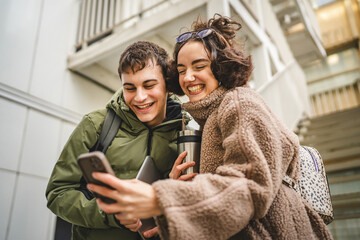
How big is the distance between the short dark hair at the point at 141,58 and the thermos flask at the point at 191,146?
20.2 inches

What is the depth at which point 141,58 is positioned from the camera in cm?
152

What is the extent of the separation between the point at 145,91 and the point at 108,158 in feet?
1.37

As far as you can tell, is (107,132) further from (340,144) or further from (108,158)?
(340,144)

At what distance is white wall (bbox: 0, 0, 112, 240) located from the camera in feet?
10.9

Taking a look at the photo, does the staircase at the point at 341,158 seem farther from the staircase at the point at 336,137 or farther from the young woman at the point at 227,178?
the young woman at the point at 227,178

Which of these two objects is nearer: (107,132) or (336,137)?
(107,132)

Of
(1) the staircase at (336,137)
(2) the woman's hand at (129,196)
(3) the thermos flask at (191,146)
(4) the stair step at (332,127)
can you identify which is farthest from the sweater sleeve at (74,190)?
(4) the stair step at (332,127)

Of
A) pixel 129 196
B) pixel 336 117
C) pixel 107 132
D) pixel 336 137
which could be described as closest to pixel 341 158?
pixel 336 137

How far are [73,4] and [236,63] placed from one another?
14.7ft

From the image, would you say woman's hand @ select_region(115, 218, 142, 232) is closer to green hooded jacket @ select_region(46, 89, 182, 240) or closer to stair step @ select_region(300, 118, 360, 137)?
green hooded jacket @ select_region(46, 89, 182, 240)

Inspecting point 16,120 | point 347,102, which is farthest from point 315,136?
point 347,102

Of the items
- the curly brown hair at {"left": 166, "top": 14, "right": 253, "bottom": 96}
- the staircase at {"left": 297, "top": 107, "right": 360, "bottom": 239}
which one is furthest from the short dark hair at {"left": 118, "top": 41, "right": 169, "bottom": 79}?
the staircase at {"left": 297, "top": 107, "right": 360, "bottom": 239}

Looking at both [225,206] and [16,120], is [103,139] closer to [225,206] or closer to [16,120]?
[225,206]

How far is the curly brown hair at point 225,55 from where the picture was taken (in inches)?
45.0
